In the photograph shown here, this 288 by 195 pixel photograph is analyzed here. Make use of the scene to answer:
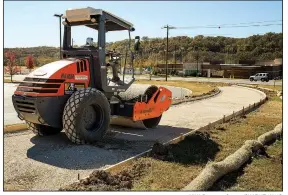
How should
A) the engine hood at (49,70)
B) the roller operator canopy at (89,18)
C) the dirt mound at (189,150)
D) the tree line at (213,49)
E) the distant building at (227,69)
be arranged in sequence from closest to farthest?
the dirt mound at (189,150)
the engine hood at (49,70)
the roller operator canopy at (89,18)
the distant building at (227,69)
the tree line at (213,49)

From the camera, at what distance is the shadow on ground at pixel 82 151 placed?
21.9ft

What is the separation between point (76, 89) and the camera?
7.83 m

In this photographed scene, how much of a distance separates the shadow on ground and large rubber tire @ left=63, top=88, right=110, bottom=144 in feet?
0.71

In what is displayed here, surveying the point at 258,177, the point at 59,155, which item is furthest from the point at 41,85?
the point at 258,177

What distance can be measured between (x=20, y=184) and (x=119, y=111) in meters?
4.01

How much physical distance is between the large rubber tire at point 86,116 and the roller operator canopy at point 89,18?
5.87 feet

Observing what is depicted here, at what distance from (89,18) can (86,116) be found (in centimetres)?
227

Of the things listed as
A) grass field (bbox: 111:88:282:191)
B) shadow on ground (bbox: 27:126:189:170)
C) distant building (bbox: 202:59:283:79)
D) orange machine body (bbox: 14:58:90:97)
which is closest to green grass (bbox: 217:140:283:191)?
grass field (bbox: 111:88:282:191)

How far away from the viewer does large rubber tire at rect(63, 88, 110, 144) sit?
7316 mm

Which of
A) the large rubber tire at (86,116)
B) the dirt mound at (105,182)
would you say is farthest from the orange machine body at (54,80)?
the dirt mound at (105,182)

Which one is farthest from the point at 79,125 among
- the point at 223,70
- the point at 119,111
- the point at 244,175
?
the point at 223,70

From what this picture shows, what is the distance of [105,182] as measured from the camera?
554cm

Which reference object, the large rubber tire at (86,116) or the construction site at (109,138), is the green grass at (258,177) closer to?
the construction site at (109,138)
